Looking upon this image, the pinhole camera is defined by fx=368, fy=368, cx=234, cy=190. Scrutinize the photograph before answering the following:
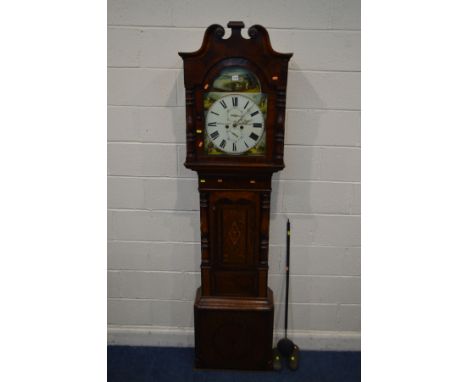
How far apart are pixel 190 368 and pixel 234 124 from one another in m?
1.51

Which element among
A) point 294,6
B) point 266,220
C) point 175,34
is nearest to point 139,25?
point 175,34

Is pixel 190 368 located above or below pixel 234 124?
below

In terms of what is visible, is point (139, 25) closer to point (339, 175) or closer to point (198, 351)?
point (339, 175)

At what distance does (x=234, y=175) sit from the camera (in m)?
1.93

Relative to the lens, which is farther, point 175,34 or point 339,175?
point 339,175

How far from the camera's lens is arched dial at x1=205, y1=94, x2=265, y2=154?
6.08ft

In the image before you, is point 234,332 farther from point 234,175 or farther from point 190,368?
point 234,175

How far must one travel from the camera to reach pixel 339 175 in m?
2.20

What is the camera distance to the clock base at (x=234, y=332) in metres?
2.11

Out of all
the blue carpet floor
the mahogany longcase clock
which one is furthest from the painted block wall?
the mahogany longcase clock

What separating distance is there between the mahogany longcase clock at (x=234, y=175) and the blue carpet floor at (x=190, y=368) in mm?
69

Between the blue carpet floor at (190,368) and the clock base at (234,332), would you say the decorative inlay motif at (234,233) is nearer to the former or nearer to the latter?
the clock base at (234,332)

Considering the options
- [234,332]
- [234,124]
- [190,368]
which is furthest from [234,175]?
[190,368]

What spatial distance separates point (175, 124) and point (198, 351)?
1.35 metres
